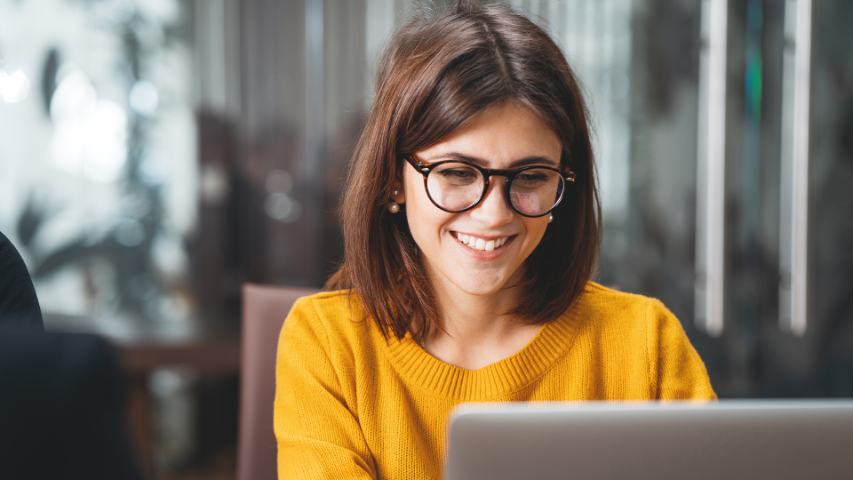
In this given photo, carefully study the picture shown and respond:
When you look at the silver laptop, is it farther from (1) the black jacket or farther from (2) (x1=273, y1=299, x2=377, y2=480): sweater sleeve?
(1) the black jacket

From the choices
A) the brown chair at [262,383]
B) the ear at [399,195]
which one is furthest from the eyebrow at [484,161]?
the brown chair at [262,383]

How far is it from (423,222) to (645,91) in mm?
2111

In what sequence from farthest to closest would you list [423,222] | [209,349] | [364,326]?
[209,349], [364,326], [423,222]

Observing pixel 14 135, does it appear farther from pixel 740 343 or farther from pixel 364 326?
pixel 740 343

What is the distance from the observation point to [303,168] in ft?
10.1

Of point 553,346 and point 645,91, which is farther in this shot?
point 645,91

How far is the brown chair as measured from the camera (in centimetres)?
121

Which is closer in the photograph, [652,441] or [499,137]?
[652,441]

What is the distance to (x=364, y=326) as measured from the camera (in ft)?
3.73

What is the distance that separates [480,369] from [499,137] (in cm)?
33

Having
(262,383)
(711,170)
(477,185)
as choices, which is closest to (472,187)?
(477,185)

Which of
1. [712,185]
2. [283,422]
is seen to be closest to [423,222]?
[283,422]

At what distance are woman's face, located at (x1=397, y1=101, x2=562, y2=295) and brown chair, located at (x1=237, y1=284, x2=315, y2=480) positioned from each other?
29 centimetres

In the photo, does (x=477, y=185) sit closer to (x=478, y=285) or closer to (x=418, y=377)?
(x=478, y=285)
